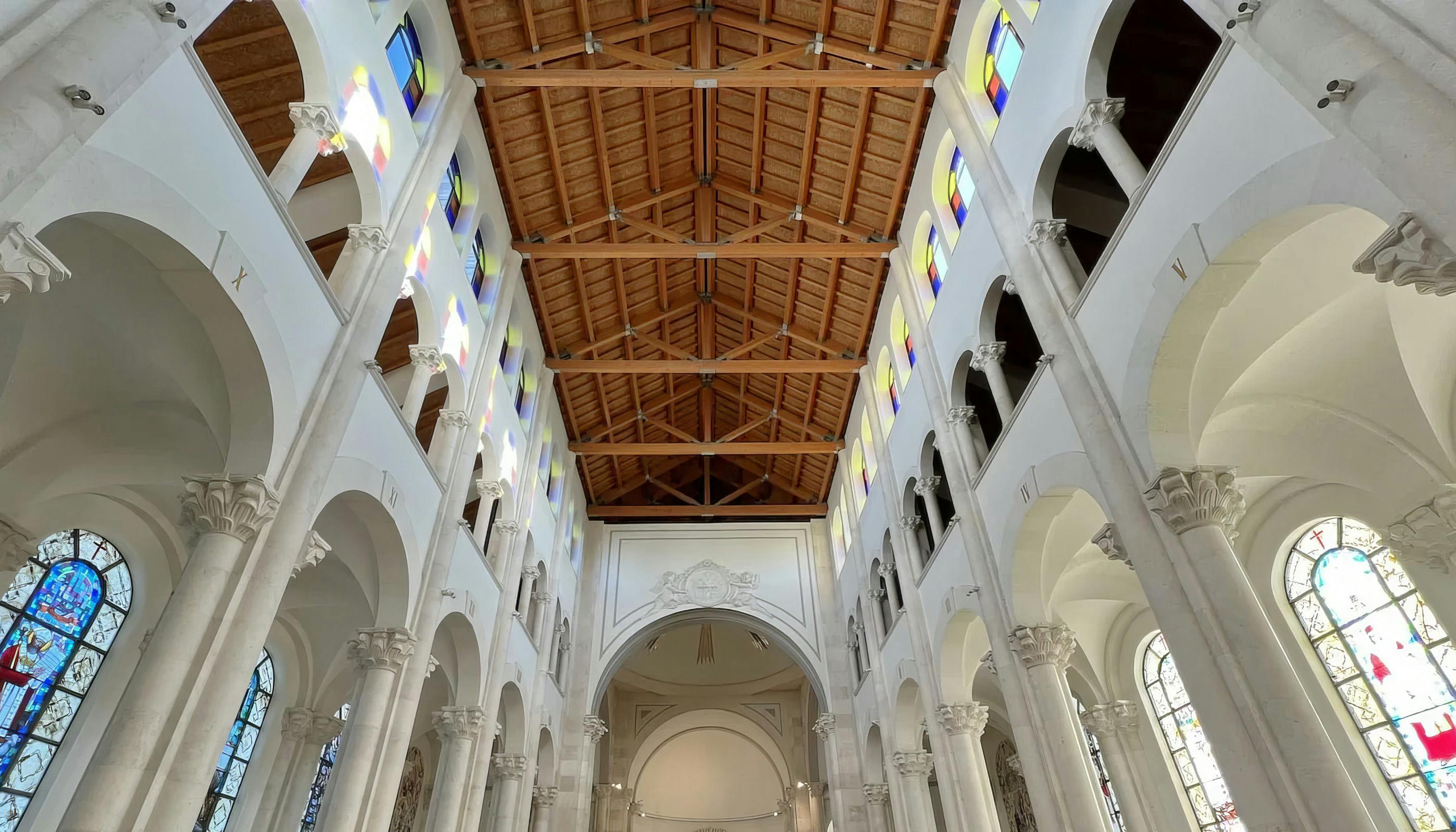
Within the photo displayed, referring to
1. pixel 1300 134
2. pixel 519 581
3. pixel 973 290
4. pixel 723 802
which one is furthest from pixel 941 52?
pixel 723 802

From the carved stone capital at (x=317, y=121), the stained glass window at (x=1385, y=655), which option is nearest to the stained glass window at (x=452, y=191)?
the carved stone capital at (x=317, y=121)

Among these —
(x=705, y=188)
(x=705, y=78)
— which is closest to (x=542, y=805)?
(x=705, y=188)

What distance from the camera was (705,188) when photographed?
1692 cm

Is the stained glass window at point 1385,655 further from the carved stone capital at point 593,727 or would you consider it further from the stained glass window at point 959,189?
the carved stone capital at point 593,727

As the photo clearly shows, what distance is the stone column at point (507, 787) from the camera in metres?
15.0

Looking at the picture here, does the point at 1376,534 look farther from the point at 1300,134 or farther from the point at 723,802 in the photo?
the point at 723,802

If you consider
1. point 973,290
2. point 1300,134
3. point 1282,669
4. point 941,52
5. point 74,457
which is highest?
point 941,52

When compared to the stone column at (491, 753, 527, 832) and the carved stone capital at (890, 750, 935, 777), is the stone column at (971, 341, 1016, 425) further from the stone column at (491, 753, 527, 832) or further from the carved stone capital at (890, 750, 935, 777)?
the stone column at (491, 753, 527, 832)

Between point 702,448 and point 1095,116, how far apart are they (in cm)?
1420

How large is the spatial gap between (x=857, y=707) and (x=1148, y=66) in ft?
51.7

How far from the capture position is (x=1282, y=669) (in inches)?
234

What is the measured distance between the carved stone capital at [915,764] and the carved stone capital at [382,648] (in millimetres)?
10505

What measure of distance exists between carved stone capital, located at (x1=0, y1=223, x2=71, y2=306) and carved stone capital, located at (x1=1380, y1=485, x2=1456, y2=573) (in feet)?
43.1

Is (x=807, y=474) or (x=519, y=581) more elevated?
(x=807, y=474)
